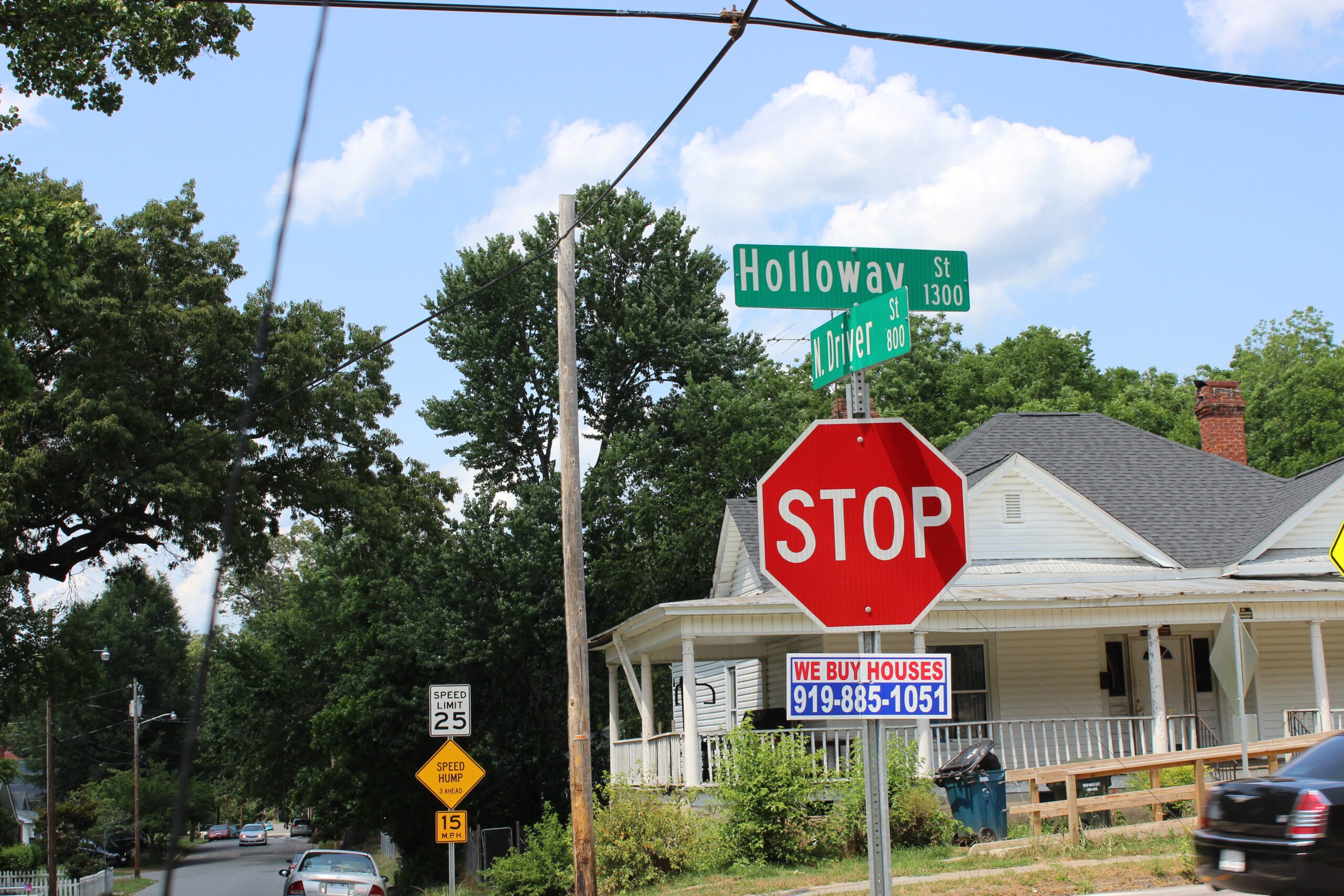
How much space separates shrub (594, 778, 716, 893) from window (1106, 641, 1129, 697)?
8.57m

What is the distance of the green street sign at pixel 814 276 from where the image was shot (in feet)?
17.5

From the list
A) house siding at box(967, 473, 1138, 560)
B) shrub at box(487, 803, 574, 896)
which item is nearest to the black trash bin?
shrub at box(487, 803, 574, 896)

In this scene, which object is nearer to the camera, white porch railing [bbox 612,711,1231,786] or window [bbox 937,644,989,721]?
white porch railing [bbox 612,711,1231,786]

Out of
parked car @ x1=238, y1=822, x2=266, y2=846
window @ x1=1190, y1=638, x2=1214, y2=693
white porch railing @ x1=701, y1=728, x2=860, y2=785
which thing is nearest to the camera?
white porch railing @ x1=701, y1=728, x2=860, y2=785

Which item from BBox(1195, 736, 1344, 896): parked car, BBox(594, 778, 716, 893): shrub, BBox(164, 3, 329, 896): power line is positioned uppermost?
BBox(164, 3, 329, 896): power line

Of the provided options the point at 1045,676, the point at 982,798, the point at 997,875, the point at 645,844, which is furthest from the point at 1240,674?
the point at 1045,676

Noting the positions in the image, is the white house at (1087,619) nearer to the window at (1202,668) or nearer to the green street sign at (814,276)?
the window at (1202,668)

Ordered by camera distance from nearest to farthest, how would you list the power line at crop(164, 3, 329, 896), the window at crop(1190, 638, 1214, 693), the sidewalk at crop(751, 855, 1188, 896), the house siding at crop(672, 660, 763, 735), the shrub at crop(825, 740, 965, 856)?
the power line at crop(164, 3, 329, 896) → the sidewalk at crop(751, 855, 1188, 896) → the shrub at crop(825, 740, 965, 856) → the window at crop(1190, 638, 1214, 693) → the house siding at crop(672, 660, 763, 735)

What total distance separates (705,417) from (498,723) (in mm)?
9585

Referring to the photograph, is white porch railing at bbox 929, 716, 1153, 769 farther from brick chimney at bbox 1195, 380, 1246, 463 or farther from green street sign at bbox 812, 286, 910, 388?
green street sign at bbox 812, 286, 910, 388

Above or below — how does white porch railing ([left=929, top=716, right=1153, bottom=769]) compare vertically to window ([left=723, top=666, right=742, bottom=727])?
below

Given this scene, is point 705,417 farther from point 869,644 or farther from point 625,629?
point 869,644

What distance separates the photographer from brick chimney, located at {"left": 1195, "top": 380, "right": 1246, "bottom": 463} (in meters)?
25.5

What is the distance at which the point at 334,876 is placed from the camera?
18.3 metres
